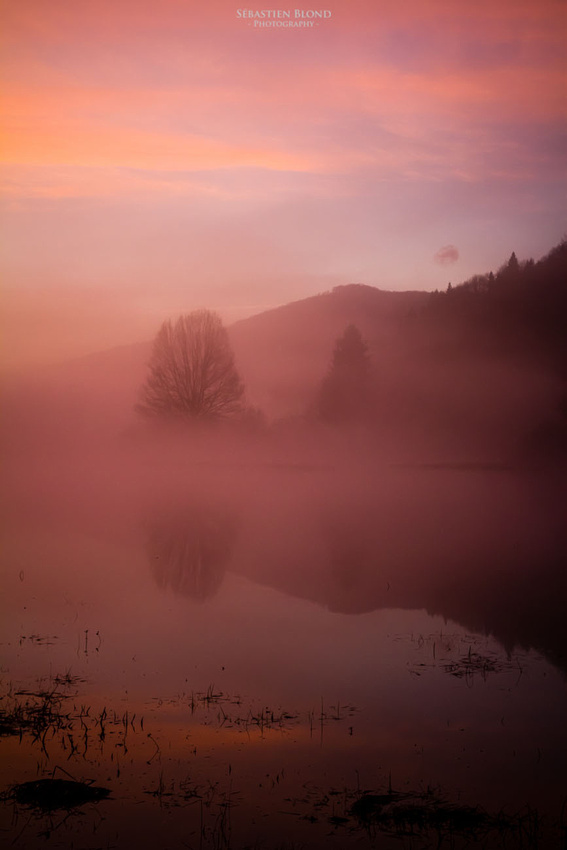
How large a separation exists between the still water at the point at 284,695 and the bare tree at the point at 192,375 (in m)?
20.2

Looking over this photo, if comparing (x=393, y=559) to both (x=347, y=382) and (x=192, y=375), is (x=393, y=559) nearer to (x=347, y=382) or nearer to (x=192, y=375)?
(x=192, y=375)

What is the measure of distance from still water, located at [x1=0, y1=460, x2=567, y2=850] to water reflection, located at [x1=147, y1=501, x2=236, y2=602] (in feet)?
0.35

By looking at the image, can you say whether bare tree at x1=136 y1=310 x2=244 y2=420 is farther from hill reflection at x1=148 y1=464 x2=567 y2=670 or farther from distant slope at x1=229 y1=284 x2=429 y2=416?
hill reflection at x1=148 y1=464 x2=567 y2=670

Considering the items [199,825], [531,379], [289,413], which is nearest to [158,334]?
[289,413]

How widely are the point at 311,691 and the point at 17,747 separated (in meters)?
3.05

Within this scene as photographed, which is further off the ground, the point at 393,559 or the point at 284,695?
the point at 393,559

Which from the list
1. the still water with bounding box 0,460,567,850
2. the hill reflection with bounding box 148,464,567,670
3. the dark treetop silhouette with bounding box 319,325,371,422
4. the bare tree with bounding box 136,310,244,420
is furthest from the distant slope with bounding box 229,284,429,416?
the still water with bounding box 0,460,567,850

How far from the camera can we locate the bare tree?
39188 millimetres

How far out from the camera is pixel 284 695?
8438 millimetres

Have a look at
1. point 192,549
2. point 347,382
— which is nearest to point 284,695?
point 192,549

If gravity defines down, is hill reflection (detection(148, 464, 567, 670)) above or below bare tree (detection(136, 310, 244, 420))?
below

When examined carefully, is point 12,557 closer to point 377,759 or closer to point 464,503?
point 377,759

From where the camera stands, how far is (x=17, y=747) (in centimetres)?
662

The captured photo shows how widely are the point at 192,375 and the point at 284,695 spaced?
106 ft
